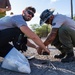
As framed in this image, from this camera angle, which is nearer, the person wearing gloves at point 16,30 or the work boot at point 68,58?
the person wearing gloves at point 16,30

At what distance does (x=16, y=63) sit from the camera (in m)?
3.88

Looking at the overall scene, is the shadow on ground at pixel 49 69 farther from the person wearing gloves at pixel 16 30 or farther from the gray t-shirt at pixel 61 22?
the gray t-shirt at pixel 61 22

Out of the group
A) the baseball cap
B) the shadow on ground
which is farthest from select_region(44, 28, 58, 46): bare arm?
the shadow on ground

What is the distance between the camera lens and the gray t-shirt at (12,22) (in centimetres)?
407

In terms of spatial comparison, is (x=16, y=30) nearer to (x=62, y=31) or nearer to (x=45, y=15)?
(x=45, y=15)

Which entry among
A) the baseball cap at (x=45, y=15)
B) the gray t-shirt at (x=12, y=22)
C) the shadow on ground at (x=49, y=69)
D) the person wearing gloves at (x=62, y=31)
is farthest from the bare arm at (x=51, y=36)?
the gray t-shirt at (x=12, y=22)

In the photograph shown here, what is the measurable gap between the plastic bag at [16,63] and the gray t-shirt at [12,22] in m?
0.43

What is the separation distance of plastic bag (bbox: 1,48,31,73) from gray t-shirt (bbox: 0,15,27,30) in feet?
1.41

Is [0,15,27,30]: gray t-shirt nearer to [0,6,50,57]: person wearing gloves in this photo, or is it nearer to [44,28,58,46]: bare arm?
[0,6,50,57]: person wearing gloves

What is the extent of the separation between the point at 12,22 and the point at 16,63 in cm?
71

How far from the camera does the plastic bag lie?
12.6 ft

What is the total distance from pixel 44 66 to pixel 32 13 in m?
0.90

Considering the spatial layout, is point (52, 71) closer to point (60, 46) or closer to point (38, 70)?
point (38, 70)

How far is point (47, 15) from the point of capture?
15.0 feet
